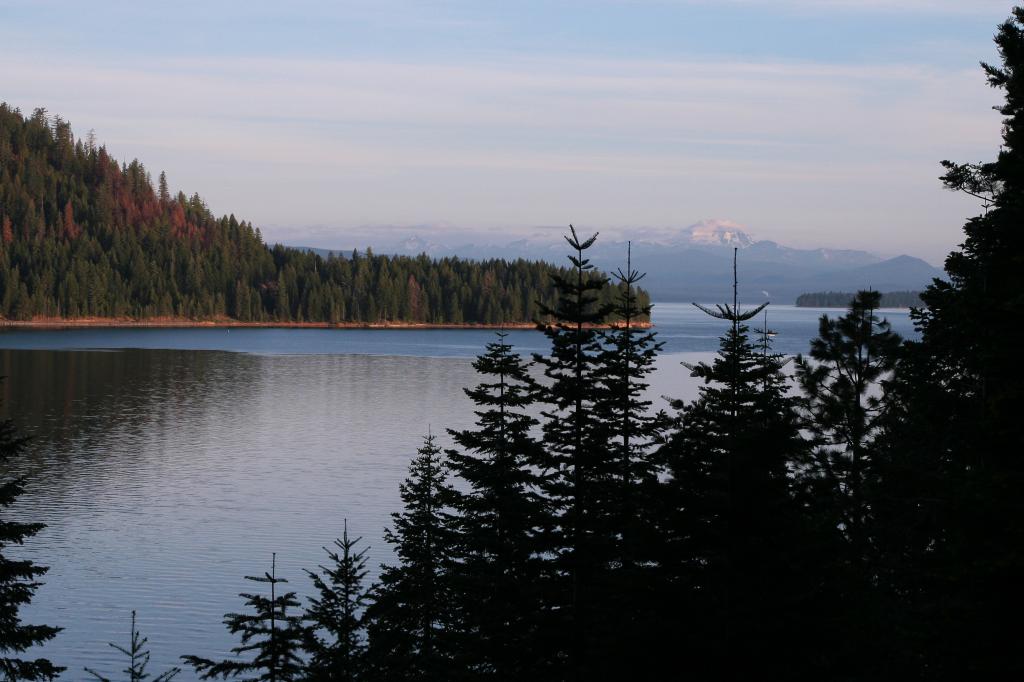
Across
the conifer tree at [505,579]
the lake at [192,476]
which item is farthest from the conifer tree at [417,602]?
the lake at [192,476]

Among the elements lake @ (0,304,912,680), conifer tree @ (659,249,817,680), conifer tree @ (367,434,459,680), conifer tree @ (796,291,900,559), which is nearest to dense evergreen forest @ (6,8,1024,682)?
conifer tree @ (659,249,817,680)

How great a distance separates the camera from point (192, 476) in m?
65.0

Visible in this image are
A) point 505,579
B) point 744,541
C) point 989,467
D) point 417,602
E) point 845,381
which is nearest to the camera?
point 989,467

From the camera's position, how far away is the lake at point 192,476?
3947 cm

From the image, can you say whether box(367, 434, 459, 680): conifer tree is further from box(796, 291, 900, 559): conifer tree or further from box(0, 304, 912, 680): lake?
box(796, 291, 900, 559): conifer tree

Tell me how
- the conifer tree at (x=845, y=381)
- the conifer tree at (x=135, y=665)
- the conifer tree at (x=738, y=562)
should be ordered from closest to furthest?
the conifer tree at (x=738, y=562), the conifer tree at (x=135, y=665), the conifer tree at (x=845, y=381)

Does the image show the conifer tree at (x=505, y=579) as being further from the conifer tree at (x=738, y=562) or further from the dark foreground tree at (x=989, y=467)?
the dark foreground tree at (x=989, y=467)

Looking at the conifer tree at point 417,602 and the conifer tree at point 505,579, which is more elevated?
the conifer tree at point 505,579

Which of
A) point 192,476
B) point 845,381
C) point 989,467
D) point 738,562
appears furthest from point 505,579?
point 192,476

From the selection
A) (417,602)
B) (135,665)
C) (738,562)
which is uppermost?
(738,562)

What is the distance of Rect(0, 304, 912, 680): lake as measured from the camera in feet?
129

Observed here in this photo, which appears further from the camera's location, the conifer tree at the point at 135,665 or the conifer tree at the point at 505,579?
A: the conifer tree at the point at 505,579

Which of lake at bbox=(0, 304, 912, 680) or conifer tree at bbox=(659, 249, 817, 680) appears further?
lake at bbox=(0, 304, 912, 680)

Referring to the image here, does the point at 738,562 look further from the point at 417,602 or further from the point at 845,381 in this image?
the point at 845,381
